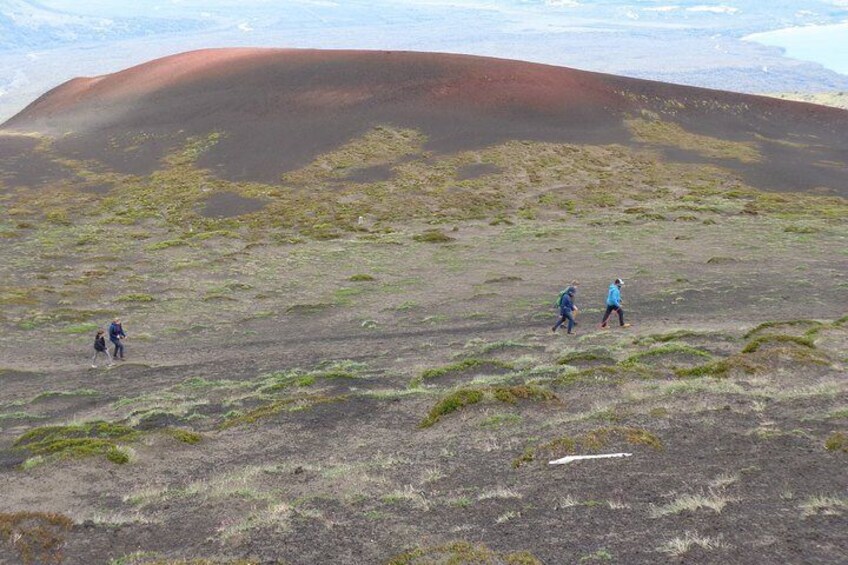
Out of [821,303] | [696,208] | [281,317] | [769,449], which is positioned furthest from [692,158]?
[769,449]

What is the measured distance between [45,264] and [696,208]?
4762 centimetres

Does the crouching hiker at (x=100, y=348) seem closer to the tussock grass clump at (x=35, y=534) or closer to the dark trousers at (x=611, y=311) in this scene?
the tussock grass clump at (x=35, y=534)

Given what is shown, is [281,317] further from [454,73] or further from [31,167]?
[454,73]

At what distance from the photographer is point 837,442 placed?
13.5 meters

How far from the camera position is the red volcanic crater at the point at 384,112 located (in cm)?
8388

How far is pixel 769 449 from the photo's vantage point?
45.6 feet

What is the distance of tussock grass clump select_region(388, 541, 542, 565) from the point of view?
35.6ft

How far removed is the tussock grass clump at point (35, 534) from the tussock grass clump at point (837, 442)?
1295cm

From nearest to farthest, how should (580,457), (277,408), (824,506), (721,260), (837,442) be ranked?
(824,506)
(837,442)
(580,457)
(277,408)
(721,260)

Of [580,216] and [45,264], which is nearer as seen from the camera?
[45,264]

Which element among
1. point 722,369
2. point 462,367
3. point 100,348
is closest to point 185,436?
point 462,367

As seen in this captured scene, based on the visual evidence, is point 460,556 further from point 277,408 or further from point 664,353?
point 664,353

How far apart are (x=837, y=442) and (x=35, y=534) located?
13683 mm

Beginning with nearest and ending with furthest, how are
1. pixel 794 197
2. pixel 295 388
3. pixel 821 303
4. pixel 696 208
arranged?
pixel 295 388, pixel 821 303, pixel 696 208, pixel 794 197
